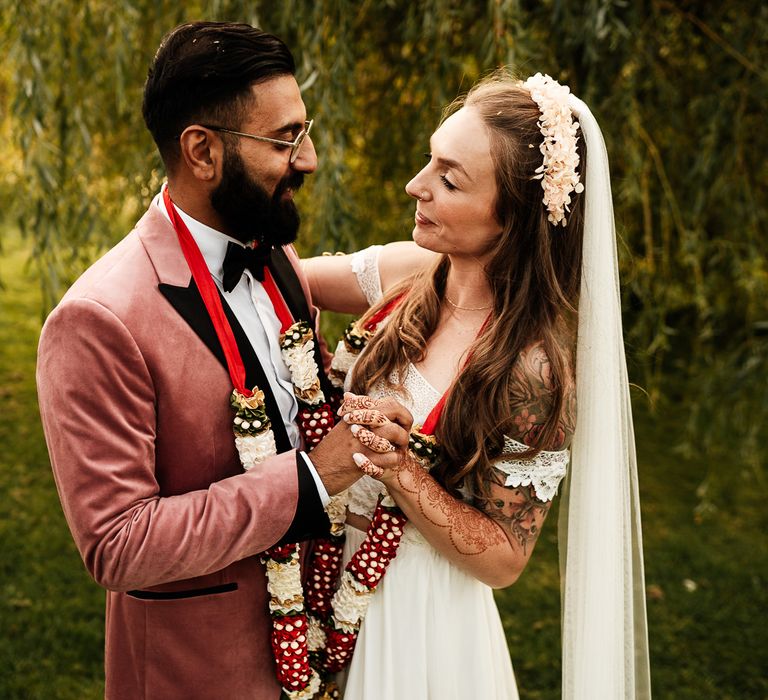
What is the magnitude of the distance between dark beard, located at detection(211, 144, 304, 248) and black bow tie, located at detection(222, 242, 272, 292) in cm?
2

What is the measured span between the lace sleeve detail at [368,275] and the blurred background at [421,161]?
71 centimetres

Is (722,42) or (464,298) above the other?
(722,42)

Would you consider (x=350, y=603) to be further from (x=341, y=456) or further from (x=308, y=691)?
(x=341, y=456)

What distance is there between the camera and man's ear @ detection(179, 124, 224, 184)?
5.96 feet

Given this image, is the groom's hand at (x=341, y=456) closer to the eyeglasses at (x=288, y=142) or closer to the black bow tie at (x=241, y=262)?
the black bow tie at (x=241, y=262)

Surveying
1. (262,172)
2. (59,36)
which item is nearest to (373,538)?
(262,172)

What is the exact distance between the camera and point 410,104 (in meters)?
4.16

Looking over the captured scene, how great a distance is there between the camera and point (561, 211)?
203 cm

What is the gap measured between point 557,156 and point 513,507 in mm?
831

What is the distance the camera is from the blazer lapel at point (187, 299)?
177cm

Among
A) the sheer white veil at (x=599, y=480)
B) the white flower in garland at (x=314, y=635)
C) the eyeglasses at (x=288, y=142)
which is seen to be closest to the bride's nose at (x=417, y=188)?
the eyeglasses at (x=288, y=142)

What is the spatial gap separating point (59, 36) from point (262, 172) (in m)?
2.16

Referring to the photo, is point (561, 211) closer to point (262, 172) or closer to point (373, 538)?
point (262, 172)

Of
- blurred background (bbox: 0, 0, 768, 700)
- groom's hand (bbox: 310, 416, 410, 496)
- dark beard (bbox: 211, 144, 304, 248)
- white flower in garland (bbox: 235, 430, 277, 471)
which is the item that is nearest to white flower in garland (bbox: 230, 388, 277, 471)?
white flower in garland (bbox: 235, 430, 277, 471)
